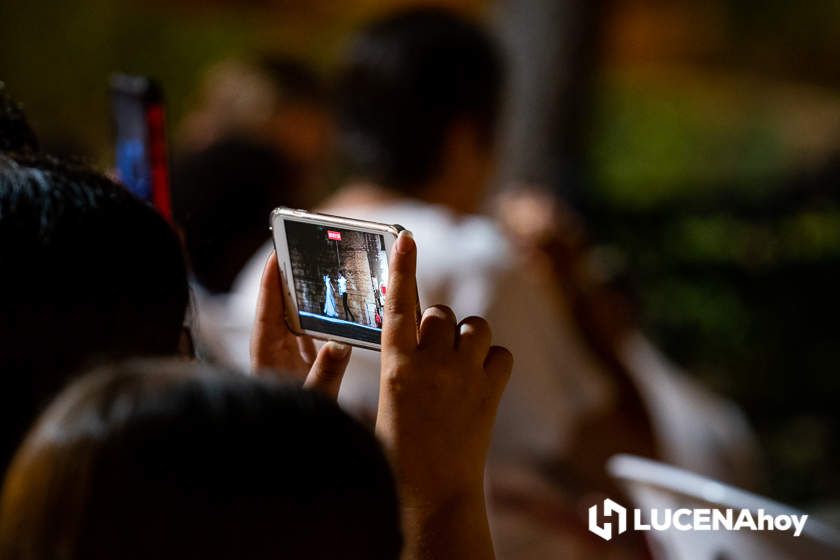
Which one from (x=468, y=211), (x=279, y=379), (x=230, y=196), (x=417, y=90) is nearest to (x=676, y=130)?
(x=230, y=196)

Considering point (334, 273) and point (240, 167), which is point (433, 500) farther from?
point (240, 167)

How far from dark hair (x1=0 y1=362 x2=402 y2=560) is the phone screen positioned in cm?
24

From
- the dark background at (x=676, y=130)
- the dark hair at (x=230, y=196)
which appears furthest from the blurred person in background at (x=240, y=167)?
the dark background at (x=676, y=130)

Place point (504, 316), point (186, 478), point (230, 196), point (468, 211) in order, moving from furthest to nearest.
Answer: point (230, 196) → point (468, 211) → point (504, 316) → point (186, 478)

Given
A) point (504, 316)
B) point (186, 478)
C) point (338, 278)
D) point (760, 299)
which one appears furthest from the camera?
point (760, 299)

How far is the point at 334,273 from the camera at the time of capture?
3.20 feet

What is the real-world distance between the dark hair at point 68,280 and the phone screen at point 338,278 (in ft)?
0.39

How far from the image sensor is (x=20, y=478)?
2.21 feet

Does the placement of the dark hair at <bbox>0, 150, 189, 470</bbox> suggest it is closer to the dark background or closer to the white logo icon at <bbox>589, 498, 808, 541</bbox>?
the white logo icon at <bbox>589, 498, 808, 541</bbox>

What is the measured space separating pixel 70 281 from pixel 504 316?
109 cm

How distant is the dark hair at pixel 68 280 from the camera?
906 millimetres

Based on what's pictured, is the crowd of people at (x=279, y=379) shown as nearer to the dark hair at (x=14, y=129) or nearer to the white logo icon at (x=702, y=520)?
the dark hair at (x=14, y=129)

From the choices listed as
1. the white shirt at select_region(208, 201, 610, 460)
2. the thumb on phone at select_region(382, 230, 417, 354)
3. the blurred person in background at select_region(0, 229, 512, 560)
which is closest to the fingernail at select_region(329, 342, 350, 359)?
the thumb on phone at select_region(382, 230, 417, 354)

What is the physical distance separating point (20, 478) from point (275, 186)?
217 centimetres
